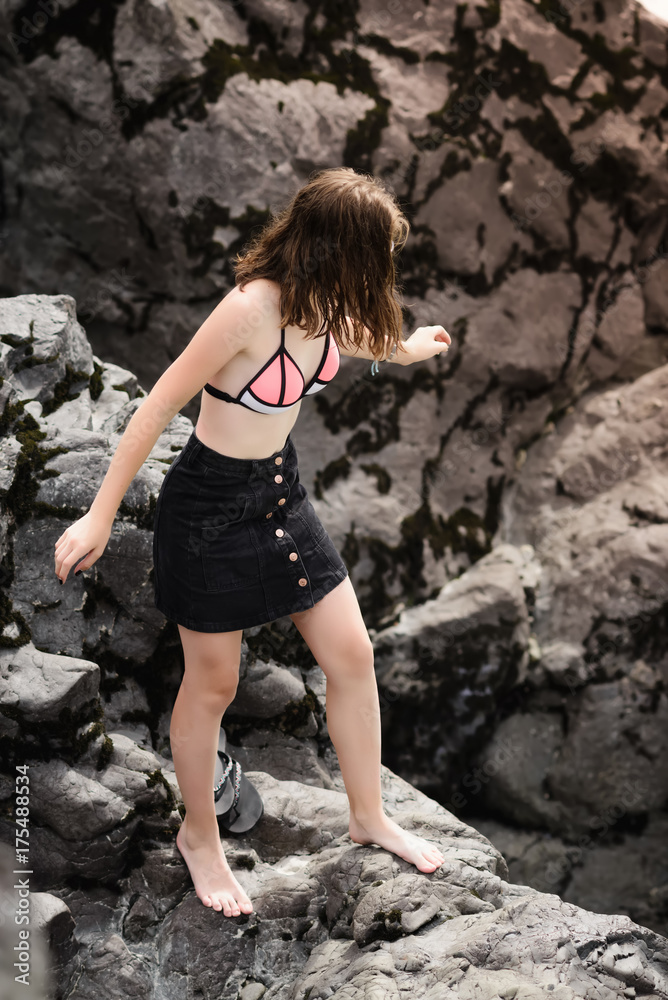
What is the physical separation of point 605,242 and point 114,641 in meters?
3.44

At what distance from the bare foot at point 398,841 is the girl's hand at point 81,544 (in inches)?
39.1

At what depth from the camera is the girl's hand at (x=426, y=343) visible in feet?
7.44

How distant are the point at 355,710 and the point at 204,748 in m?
0.37

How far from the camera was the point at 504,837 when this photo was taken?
165 inches

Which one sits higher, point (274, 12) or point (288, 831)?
point (274, 12)

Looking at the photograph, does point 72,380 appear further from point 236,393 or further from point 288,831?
point 288,831

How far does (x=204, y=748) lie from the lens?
209cm

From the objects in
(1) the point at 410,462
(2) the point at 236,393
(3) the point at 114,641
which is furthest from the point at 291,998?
(1) the point at 410,462

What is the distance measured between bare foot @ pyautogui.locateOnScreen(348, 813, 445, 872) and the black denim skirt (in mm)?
642

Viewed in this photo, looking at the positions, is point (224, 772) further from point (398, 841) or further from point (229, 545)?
point (229, 545)

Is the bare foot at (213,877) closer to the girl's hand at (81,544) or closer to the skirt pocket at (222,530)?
the skirt pocket at (222,530)

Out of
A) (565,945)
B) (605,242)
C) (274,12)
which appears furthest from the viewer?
(605,242)

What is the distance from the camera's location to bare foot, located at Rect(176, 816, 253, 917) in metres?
2.12

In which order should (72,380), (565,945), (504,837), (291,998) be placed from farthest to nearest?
(504,837) < (72,380) < (291,998) < (565,945)
